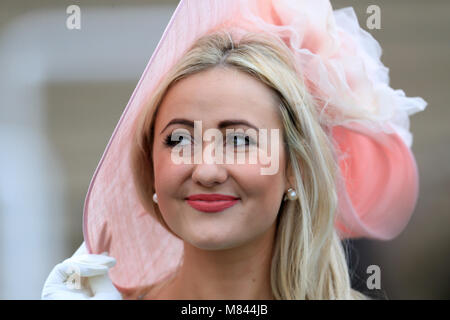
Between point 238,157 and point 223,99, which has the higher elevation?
point 223,99

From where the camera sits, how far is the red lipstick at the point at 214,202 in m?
0.93

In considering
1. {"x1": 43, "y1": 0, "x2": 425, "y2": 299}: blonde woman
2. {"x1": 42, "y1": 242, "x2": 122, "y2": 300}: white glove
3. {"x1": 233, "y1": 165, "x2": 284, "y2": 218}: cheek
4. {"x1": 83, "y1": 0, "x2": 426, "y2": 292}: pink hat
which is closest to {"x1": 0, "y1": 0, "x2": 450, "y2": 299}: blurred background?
{"x1": 83, "y1": 0, "x2": 426, "y2": 292}: pink hat

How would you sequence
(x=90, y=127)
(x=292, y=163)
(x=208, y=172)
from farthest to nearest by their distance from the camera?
(x=90, y=127)
(x=292, y=163)
(x=208, y=172)

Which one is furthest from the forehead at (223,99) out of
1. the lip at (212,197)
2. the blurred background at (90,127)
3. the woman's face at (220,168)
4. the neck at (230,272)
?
the blurred background at (90,127)

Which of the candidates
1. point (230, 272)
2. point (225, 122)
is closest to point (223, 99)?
point (225, 122)

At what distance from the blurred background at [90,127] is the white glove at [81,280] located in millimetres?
408

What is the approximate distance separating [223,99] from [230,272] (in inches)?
14.9

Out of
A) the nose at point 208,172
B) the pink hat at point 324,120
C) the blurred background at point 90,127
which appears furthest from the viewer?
the blurred background at point 90,127

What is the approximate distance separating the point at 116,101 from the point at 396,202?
2.68 ft

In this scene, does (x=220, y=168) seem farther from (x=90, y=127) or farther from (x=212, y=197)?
(x=90, y=127)

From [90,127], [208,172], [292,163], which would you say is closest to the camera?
[208,172]

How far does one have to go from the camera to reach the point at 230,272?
106 centimetres

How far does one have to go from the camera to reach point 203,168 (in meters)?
0.92

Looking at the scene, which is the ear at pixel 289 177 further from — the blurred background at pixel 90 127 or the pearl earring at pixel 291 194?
the blurred background at pixel 90 127
